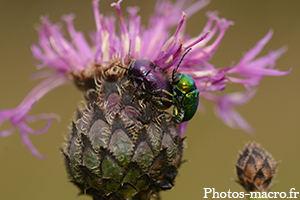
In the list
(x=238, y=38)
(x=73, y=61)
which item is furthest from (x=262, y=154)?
(x=238, y=38)

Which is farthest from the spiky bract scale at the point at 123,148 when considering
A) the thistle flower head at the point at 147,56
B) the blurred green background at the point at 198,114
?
the blurred green background at the point at 198,114

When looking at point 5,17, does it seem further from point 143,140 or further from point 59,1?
point 143,140

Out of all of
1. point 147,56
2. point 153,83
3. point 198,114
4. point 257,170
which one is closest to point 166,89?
point 153,83

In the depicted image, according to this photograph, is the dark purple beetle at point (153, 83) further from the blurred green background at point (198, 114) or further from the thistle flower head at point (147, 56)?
the blurred green background at point (198, 114)

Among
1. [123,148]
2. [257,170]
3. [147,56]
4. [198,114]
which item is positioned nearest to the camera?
[123,148]


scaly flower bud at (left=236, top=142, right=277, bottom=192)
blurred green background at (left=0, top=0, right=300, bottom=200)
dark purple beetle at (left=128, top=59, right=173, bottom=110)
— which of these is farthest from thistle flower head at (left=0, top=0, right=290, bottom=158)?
blurred green background at (left=0, top=0, right=300, bottom=200)

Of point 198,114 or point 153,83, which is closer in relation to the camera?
point 153,83

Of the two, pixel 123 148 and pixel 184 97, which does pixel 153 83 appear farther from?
pixel 123 148
